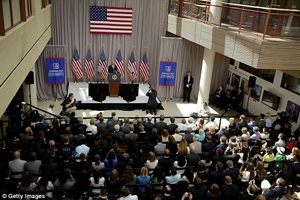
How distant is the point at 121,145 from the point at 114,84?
23.0 feet

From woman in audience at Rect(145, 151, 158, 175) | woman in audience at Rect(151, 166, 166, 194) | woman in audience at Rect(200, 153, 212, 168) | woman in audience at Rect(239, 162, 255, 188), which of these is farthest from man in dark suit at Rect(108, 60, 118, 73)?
woman in audience at Rect(239, 162, 255, 188)

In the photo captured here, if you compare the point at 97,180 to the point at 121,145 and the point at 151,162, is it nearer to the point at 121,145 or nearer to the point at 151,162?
the point at 151,162

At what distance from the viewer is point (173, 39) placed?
619 inches

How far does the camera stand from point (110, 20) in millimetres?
16172

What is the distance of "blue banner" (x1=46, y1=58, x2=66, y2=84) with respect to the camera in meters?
15.0

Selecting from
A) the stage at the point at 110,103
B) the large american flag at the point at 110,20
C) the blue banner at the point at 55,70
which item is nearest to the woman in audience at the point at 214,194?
the stage at the point at 110,103

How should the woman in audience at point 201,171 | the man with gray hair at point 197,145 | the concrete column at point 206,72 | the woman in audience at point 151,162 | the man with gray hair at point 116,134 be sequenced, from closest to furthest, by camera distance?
the woman in audience at point 201,171, the woman in audience at point 151,162, the man with gray hair at point 197,145, the man with gray hair at point 116,134, the concrete column at point 206,72

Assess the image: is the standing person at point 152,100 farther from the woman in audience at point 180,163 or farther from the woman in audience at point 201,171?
the woman in audience at point 201,171

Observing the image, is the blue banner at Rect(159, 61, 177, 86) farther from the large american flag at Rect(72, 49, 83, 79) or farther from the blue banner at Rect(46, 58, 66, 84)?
the blue banner at Rect(46, 58, 66, 84)

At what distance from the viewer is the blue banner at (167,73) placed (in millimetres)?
15961

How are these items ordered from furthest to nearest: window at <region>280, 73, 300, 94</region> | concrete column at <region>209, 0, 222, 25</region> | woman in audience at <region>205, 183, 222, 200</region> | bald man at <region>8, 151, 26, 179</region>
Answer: window at <region>280, 73, 300, 94</region>
concrete column at <region>209, 0, 222, 25</region>
bald man at <region>8, 151, 26, 179</region>
woman in audience at <region>205, 183, 222, 200</region>

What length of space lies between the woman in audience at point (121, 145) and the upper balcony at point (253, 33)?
189 inches

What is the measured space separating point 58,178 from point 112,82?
8.50 meters

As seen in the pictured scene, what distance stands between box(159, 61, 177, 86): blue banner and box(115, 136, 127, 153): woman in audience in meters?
8.09
